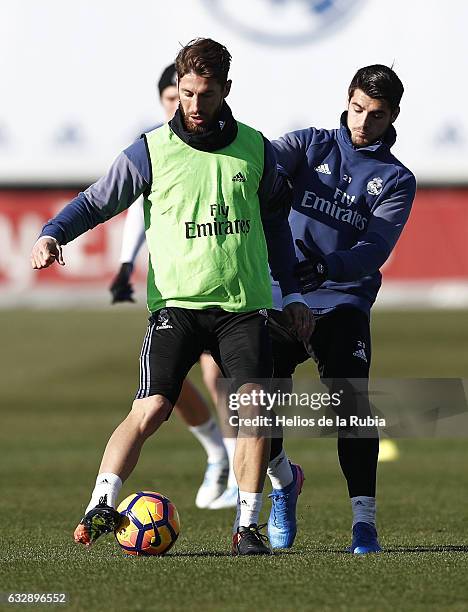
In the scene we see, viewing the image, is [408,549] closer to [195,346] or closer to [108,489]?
[195,346]

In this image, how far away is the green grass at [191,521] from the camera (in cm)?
621

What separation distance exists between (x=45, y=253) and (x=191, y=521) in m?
3.07

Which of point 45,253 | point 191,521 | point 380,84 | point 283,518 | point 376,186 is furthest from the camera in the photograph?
point 191,521

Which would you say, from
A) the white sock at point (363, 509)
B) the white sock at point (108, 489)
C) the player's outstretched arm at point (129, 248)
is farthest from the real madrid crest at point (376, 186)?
the player's outstretched arm at point (129, 248)

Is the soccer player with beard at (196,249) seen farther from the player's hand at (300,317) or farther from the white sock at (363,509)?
the white sock at (363,509)

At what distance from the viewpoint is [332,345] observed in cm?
799

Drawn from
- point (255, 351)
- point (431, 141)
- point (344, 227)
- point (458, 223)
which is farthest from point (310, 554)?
point (431, 141)

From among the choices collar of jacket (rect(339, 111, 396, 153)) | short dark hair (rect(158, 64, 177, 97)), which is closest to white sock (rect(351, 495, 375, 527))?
collar of jacket (rect(339, 111, 396, 153))

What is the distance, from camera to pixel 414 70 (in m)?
42.7

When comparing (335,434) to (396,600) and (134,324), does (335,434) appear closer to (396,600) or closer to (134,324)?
(396,600)

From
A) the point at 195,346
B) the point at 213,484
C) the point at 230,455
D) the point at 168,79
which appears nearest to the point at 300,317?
the point at 195,346

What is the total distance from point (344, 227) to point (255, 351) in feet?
3.81

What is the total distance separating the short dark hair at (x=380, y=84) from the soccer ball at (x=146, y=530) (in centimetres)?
239

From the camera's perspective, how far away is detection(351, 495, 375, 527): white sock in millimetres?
7727
